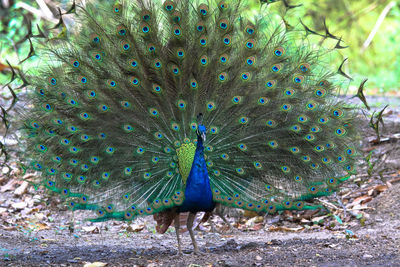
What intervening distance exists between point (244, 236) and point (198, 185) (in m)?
1.77

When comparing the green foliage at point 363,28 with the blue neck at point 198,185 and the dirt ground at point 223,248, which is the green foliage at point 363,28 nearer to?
the dirt ground at point 223,248

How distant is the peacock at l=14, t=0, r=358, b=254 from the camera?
205 inches

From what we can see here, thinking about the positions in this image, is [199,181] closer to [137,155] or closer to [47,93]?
[137,155]

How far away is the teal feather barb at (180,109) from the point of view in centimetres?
520

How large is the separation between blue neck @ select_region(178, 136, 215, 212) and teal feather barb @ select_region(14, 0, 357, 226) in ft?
0.89

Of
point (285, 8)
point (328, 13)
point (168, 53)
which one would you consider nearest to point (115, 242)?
point (168, 53)

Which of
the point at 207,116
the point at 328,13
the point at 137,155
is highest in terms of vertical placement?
the point at 328,13

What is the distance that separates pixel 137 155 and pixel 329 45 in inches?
95.4

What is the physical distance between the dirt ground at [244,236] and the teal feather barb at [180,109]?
592 millimetres

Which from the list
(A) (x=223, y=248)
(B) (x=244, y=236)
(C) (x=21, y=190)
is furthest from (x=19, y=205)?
(A) (x=223, y=248)

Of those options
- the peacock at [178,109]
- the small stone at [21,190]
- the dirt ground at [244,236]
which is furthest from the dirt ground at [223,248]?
the small stone at [21,190]

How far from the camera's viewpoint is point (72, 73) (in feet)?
17.4

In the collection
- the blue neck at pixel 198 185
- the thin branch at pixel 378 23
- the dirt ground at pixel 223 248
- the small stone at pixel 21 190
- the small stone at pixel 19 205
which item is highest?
the thin branch at pixel 378 23

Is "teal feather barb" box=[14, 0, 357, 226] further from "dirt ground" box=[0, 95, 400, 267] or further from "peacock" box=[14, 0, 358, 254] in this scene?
"dirt ground" box=[0, 95, 400, 267]
